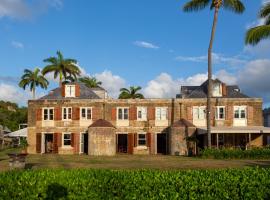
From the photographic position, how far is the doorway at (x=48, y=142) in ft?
A: 145

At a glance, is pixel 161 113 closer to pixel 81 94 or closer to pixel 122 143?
pixel 122 143

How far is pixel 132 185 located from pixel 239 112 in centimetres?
3268

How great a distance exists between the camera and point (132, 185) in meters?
A: 10.7

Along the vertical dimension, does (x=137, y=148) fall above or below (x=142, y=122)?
below

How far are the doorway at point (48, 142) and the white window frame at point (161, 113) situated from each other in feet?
40.3

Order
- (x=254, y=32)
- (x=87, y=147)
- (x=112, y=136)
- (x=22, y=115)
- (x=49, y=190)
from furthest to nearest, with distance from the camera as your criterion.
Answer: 1. (x=22, y=115)
2. (x=87, y=147)
3. (x=112, y=136)
4. (x=254, y=32)
5. (x=49, y=190)

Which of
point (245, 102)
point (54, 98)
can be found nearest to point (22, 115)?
point (54, 98)

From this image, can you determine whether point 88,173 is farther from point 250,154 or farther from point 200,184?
point 250,154

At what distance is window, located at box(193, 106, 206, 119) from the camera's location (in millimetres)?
41812

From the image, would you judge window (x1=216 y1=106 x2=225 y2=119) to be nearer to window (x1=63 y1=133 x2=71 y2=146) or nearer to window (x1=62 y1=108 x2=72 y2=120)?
window (x1=62 y1=108 x2=72 y2=120)

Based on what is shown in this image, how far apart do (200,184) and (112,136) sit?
2922 centimetres

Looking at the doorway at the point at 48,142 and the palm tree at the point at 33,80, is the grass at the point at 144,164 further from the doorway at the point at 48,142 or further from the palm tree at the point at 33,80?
the palm tree at the point at 33,80

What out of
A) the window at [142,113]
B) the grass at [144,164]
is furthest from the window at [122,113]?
the grass at [144,164]

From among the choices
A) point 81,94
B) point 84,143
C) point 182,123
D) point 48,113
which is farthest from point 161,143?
point 48,113
